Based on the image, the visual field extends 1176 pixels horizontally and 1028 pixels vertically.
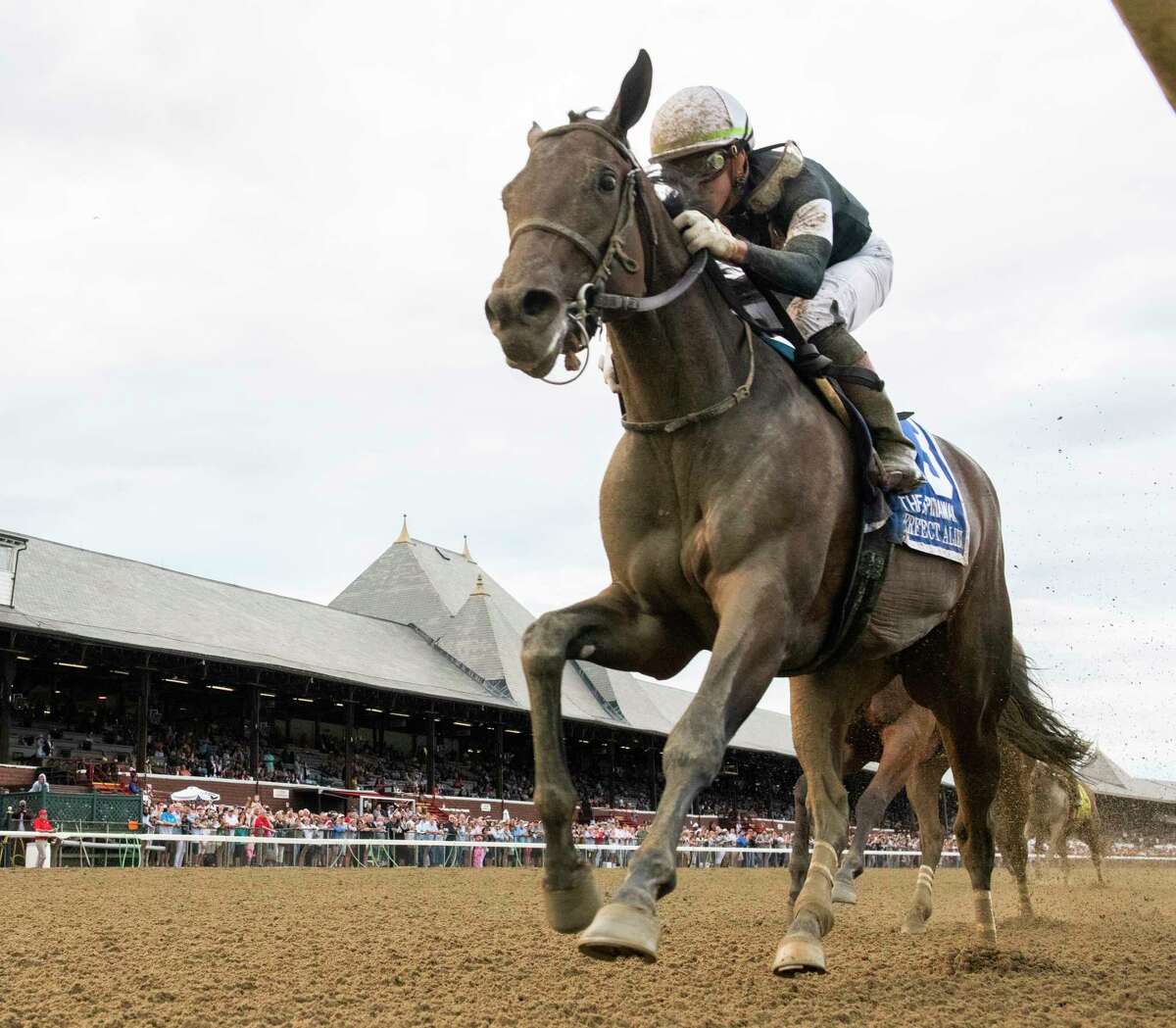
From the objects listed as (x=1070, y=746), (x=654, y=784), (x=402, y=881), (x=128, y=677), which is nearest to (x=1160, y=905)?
(x=1070, y=746)

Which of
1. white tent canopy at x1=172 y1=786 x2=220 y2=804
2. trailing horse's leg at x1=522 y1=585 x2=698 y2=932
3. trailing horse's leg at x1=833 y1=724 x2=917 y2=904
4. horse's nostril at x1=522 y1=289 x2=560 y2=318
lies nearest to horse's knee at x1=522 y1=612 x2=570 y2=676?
trailing horse's leg at x1=522 y1=585 x2=698 y2=932

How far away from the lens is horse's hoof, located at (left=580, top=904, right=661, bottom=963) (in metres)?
3.38

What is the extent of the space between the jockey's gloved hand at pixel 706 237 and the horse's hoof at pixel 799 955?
2.30 meters

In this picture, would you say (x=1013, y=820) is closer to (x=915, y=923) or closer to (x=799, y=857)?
(x=915, y=923)

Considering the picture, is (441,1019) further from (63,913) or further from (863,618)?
(63,913)

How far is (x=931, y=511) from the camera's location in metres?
5.64

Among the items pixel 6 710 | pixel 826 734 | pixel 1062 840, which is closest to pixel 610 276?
pixel 826 734

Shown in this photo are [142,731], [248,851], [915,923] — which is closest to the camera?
[915,923]

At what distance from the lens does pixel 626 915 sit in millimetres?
3443

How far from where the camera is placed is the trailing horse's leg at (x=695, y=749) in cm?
342

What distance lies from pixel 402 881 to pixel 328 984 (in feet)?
32.7

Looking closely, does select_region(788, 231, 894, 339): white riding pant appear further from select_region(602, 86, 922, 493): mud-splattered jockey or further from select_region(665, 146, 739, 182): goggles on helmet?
select_region(665, 146, 739, 182): goggles on helmet

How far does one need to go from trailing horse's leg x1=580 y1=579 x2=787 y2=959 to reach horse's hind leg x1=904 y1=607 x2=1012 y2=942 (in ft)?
7.21

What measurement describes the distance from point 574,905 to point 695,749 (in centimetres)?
69
